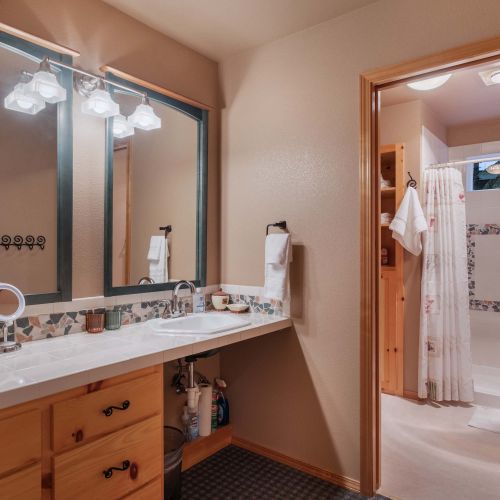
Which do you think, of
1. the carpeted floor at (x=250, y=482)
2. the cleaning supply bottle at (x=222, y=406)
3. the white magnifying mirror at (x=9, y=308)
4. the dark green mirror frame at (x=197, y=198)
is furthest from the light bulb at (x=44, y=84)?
the carpeted floor at (x=250, y=482)

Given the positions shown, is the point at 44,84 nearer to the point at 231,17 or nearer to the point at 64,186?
the point at 64,186

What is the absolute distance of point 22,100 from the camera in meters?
1.68

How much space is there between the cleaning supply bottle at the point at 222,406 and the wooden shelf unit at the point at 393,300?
145cm

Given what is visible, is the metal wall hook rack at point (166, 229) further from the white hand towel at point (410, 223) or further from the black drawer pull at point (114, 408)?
the white hand towel at point (410, 223)

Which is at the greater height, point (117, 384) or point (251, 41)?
point (251, 41)

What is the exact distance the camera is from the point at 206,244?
2.61 m

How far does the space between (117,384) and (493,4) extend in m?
2.17

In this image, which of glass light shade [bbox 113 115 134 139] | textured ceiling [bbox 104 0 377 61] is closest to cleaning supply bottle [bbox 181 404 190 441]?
glass light shade [bbox 113 115 134 139]

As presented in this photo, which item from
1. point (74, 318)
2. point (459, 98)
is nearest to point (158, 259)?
point (74, 318)

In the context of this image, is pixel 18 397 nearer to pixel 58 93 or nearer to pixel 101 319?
pixel 101 319

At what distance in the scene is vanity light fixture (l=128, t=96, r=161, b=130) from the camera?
2.09 m

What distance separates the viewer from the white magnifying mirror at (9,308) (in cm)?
155

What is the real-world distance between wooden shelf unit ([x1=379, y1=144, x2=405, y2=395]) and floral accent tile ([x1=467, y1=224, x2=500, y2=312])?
1.14 meters

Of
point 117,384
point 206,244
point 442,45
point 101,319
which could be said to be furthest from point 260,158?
point 117,384
